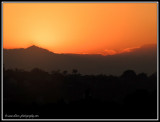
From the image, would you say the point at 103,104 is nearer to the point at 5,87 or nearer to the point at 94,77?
the point at 94,77

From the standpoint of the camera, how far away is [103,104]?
26.1 metres

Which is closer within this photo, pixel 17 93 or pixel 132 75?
pixel 17 93

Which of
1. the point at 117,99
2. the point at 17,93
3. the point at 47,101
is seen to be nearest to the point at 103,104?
the point at 117,99

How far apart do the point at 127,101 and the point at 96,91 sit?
143 inches

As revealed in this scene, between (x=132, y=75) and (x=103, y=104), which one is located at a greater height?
(x=132, y=75)

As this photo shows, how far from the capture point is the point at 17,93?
26812 mm

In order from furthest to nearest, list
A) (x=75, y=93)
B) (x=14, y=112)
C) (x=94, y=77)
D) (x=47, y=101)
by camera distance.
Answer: (x=94, y=77) → (x=75, y=93) → (x=47, y=101) → (x=14, y=112)

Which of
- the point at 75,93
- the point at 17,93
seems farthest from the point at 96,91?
the point at 17,93

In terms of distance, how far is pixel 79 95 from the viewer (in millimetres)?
27812

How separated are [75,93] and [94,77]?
3.61 meters

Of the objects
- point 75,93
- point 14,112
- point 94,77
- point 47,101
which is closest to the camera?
point 14,112

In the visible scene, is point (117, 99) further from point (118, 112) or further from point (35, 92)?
point (35, 92)

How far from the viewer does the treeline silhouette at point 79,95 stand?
23.9m

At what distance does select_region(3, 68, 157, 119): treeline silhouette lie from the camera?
23.9 meters
